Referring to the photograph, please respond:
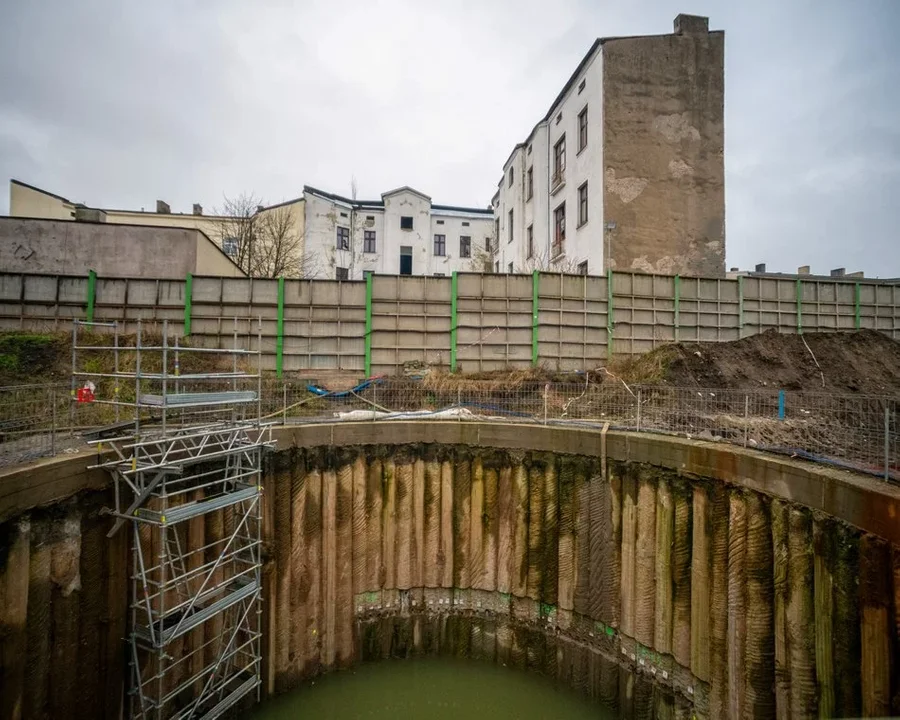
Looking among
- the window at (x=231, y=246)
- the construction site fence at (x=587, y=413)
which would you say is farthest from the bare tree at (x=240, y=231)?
the construction site fence at (x=587, y=413)

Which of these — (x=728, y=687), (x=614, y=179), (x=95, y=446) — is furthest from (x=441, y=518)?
(x=614, y=179)

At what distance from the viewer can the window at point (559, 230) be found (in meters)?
22.2

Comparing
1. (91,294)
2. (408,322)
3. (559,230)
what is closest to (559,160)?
(559,230)

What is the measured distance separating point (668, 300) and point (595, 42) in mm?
11607

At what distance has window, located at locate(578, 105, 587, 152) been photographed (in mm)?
20109

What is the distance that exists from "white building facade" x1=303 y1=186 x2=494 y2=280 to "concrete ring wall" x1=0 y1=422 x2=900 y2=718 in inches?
1061

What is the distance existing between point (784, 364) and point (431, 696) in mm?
12432

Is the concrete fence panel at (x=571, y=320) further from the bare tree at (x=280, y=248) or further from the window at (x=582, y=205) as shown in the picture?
the bare tree at (x=280, y=248)

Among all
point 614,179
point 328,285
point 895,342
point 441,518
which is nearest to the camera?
point 441,518

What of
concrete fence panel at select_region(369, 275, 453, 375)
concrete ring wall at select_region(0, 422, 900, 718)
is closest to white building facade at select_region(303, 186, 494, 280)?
concrete fence panel at select_region(369, 275, 453, 375)

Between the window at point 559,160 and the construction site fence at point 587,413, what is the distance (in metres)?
14.1

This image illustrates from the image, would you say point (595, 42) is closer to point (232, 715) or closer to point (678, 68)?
point (678, 68)

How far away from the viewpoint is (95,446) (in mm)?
6160

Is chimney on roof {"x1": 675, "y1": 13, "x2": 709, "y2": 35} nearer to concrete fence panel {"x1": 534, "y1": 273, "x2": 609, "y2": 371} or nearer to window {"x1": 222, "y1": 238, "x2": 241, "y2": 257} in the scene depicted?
concrete fence panel {"x1": 534, "y1": 273, "x2": 609, "y2": 371}
